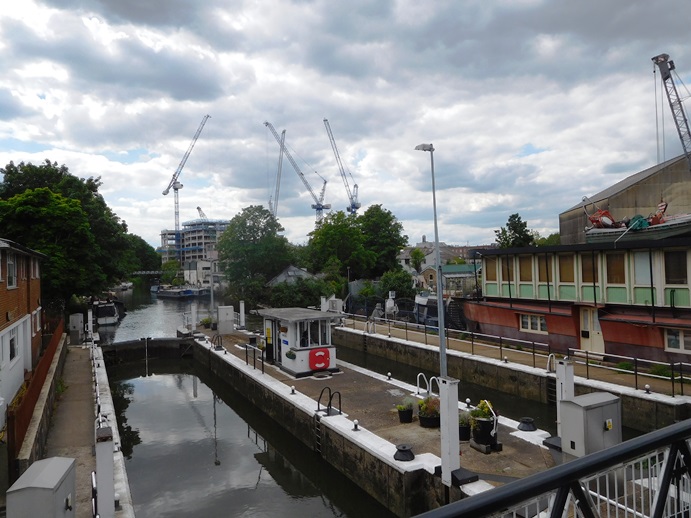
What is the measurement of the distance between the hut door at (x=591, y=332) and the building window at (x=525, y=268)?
3677 millimetres

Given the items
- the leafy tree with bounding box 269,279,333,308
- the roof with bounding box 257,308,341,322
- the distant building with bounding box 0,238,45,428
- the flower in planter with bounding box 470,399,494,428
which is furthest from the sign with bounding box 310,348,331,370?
the leafy tree with bounding box 269,279,333,308

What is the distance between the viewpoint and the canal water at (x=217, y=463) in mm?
12539

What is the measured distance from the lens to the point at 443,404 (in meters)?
9.94

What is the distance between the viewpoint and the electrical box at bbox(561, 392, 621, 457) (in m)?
10.1

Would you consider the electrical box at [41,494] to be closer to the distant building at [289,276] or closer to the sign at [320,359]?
the sign at [320,359]

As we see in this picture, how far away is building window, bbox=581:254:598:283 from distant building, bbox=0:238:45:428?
838 inches

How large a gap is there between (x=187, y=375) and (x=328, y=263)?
3572 cm

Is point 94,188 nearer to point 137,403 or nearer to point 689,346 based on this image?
point 137,403

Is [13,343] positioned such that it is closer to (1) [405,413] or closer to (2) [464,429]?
(1) [405,413]

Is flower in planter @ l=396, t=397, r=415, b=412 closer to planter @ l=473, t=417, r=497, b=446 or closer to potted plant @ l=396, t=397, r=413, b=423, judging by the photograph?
potted plant @ l=396, t=397, r=413, b=423

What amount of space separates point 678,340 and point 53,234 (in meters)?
33.7

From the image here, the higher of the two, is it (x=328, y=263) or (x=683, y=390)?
(x=328, y=263)

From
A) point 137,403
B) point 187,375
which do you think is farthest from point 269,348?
point 187,375

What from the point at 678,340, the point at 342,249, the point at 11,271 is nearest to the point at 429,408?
the point at 678,340
